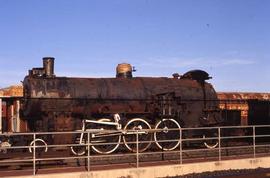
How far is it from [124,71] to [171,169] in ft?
24.2

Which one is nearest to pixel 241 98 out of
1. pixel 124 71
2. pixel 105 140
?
pixel 124 71

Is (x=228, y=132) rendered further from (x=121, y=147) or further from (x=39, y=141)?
(x=39, y=141)

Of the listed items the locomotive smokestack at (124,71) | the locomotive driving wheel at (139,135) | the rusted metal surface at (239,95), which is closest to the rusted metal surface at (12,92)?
the locomotive smokestack at (124,71)

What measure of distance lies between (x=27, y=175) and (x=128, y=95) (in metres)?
7.71

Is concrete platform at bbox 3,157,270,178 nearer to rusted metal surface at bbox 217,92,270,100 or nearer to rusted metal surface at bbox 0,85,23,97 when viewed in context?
rusted metal surface at bbox 0,85,23,97

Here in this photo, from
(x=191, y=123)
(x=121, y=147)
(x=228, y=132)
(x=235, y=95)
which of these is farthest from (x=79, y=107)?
(x=235, y=95)

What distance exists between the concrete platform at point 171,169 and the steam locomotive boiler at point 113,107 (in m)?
2.44

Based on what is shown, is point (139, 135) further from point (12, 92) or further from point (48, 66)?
point (12, 92)

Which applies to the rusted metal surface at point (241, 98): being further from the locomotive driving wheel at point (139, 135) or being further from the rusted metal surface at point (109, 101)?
the locomotive driving wheel at point (139, 135)

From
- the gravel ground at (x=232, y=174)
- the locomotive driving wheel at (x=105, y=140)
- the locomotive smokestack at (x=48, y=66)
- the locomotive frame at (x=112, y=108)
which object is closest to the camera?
the gravel ground at (x=232, y=174)

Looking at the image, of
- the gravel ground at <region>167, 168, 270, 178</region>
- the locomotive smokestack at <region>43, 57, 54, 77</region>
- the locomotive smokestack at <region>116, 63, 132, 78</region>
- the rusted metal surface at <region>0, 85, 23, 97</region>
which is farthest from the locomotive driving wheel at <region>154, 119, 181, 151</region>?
the rusted metal surface at <region>0, 85, 23, 97</region>

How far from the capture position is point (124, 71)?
19.9 m

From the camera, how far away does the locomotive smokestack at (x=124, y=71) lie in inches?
780

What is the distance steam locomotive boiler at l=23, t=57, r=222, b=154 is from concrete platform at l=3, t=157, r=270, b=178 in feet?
8.00
